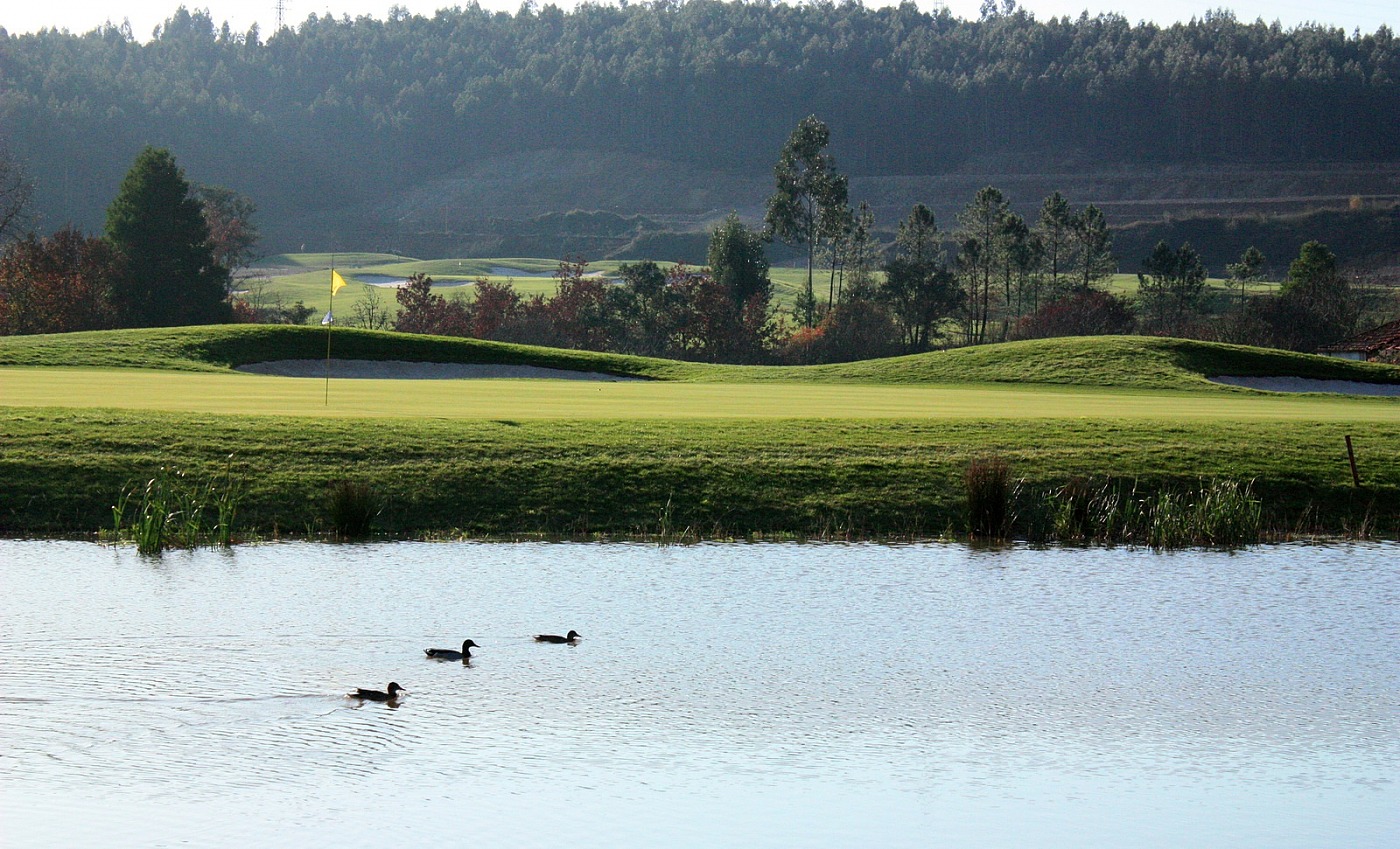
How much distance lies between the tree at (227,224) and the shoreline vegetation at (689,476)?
8693 cm

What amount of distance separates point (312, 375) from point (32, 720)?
33880mm

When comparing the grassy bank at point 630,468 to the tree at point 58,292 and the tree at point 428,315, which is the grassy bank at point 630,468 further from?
the tree at point 428,315

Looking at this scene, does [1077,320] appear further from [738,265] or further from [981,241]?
[738,265]

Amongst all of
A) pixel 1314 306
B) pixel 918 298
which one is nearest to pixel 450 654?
pixel 918 298

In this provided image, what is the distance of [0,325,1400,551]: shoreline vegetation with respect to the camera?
20.2m

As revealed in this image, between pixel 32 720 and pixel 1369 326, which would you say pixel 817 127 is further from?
pixel 32 720

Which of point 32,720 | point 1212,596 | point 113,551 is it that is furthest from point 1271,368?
point 32,720

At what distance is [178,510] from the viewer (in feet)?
62.7

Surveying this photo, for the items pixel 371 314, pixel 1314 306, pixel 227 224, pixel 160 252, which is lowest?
pixel 371 314

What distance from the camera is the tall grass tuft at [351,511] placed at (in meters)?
19.6

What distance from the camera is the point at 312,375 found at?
43.7m

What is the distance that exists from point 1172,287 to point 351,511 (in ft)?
292

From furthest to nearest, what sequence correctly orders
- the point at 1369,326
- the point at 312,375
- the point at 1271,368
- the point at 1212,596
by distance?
the point at 1369,326 → the point at 1271,368 → the point at 312,375 → the point at 1212,596

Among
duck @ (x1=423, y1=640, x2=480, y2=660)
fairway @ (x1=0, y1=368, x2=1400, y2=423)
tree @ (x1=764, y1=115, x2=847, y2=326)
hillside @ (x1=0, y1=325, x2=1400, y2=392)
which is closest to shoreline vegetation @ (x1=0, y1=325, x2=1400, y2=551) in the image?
fairway @ (x1=0, y1=368, x2=1400, y2=423)
